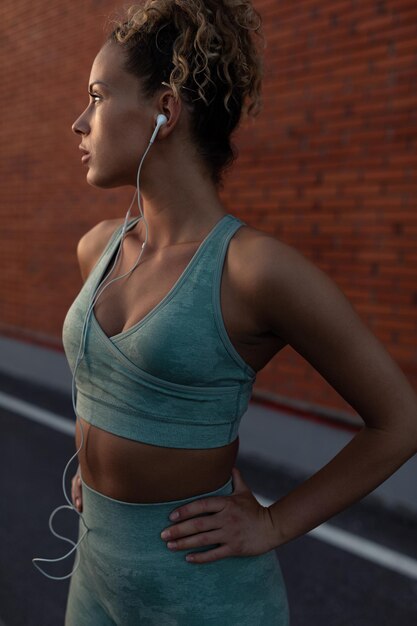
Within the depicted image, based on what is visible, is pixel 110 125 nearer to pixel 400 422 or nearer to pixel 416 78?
pixel 400 422

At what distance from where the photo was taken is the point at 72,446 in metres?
5.93

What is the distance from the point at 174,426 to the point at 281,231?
177 inches

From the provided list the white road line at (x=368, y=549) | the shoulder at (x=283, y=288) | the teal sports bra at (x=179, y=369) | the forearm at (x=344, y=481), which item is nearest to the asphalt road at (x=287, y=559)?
the white road line at (x=368, y=549)

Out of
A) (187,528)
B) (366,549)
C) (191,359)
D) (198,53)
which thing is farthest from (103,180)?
(366,549)

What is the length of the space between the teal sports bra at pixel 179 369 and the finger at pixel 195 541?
7.0 inches

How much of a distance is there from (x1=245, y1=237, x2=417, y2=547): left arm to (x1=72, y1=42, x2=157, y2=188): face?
0.37 m

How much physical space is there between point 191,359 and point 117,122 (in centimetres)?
55

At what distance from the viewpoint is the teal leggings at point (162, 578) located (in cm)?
140

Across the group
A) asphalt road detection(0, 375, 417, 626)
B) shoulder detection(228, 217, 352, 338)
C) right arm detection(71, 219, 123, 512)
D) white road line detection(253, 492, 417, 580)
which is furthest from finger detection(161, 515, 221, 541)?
white road line detection(253, 492, 417, 580)

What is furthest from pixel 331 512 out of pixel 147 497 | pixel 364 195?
pixel 364 195

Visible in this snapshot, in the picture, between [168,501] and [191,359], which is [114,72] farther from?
[168,501]

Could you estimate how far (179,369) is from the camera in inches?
52.5

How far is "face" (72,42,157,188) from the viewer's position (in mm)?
1479

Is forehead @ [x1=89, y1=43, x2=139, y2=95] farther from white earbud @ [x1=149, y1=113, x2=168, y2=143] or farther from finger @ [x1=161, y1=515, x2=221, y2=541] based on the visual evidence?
finger @ [x1=161, y1=515, x2=221, y2=541]
